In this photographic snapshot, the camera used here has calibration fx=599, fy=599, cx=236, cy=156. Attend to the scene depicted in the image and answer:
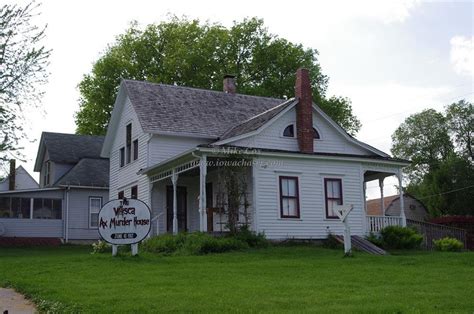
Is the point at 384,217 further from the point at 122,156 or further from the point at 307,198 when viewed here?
the point at 122,156

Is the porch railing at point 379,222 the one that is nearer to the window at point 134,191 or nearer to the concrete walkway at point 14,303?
the window at point 134,191

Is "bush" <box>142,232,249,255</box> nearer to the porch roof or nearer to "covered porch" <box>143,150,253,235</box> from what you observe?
"covered porch" <box>143,150,253,235</box>

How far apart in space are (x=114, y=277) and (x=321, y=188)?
12344 mm

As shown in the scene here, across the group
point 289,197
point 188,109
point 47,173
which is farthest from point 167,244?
point 47,173

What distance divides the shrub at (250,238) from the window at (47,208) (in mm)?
15740

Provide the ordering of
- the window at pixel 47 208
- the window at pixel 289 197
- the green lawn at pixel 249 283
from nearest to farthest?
the green lawn at pixel 249 283 < the window at pixel 289 197 < the window at pixel 47 208

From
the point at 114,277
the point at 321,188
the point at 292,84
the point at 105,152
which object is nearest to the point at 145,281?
the point at 114,277

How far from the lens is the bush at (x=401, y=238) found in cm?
2241

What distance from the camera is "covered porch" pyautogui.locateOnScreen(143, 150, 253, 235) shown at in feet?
68.6

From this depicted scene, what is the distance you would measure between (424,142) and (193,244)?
47.8m

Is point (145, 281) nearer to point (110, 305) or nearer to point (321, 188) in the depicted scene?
point (110, 305)

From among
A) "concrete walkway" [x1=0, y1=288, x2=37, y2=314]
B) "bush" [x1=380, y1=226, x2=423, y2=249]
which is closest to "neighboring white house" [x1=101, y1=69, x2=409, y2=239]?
"bush" [x1=380, y1=226, x2=423, y2=249]

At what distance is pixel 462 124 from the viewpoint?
5978 centimetres

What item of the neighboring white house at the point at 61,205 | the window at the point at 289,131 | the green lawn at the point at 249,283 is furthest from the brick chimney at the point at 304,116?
the neighboring white house at the point at 61,205
